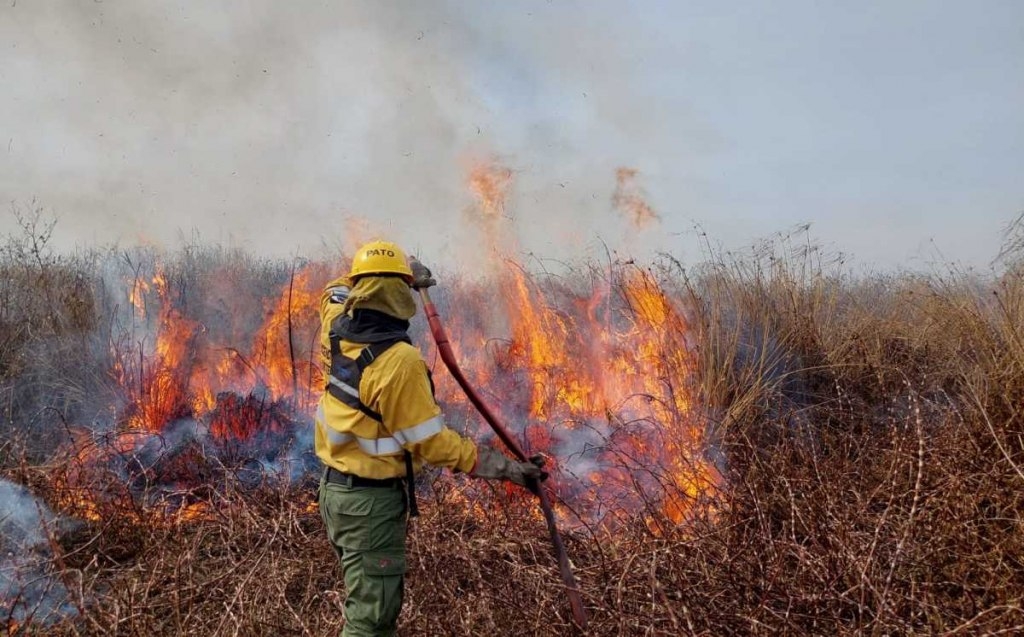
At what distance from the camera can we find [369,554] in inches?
116

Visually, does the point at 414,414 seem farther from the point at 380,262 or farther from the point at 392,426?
the point at 380,262

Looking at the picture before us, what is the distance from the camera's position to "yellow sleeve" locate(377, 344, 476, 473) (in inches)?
112

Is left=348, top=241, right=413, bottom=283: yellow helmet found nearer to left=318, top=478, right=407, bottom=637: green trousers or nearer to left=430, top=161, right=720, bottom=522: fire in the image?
left=318, top=478, right=407, bottom=637: green trousers

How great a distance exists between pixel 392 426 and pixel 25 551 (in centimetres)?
283

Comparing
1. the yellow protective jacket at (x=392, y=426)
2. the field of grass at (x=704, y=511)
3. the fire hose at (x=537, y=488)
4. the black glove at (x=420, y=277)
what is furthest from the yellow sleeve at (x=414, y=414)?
the field of grass at (x=704, y=511)

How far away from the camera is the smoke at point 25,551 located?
383cm

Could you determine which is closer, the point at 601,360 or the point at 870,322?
the point at 601,360

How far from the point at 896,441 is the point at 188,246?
11.1 meters

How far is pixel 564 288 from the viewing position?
764 centimetres

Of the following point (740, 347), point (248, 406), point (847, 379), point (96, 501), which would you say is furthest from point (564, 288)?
point (96, 501)

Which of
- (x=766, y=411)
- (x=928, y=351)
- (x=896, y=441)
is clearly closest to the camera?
(x=896, y=441)

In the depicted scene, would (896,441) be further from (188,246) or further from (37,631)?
(188,246)

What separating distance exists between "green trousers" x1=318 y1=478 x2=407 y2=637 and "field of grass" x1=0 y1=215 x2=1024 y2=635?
49 cm

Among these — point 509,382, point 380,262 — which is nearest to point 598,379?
point 509,382
